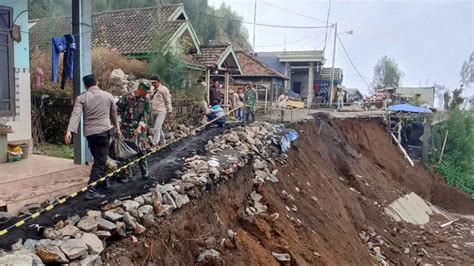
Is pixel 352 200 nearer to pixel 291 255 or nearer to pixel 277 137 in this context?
pixel 277 137

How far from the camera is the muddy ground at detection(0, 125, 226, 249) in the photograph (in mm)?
4268

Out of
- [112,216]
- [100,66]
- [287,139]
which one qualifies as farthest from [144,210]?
[100,66]

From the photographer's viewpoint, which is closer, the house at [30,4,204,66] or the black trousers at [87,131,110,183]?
the black trousers at [87,131,110,183]

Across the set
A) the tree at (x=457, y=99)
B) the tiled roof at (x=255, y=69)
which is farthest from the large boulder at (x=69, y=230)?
the tree at (x=457, y=99)

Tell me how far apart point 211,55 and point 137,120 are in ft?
42.6

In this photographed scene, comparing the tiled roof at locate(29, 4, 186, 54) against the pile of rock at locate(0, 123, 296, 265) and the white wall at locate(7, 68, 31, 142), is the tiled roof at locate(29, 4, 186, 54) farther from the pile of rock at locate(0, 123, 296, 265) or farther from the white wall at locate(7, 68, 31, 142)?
the pile of rock at locate(0, 123, 296, 265)

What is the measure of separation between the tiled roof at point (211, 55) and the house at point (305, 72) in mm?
12502

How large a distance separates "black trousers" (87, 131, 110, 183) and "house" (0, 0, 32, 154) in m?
3.57

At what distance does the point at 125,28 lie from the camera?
1808 centimetres

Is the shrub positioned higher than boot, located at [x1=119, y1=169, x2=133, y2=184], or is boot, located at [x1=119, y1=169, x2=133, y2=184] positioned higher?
the shrub

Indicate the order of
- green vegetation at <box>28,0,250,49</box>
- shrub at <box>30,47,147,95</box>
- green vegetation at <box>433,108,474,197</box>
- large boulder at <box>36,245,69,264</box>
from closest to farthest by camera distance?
large boulder at <box>36,245,69,264</box>, shrub at <box>30,47,147,95</box>, green vegetation at <box>433,108,474,197</box>, green vegetation at <box>28,0,250,49</box>

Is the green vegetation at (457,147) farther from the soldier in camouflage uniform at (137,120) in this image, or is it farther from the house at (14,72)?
the house at (14,72)

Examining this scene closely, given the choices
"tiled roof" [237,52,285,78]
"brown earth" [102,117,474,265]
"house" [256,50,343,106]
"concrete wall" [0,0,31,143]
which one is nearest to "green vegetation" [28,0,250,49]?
"house" [256,50,343,106]

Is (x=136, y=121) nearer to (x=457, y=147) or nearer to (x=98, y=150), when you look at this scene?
(x=98, y=150)
